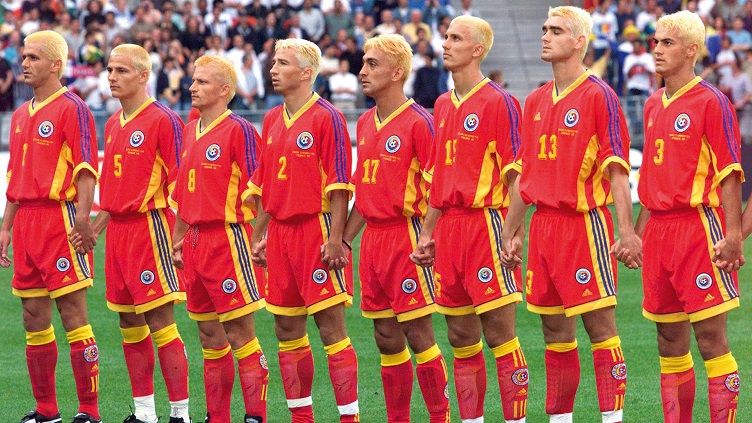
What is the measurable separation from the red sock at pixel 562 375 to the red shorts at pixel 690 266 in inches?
24.2

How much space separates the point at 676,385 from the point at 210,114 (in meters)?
3.16

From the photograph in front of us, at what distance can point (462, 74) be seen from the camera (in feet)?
27.1

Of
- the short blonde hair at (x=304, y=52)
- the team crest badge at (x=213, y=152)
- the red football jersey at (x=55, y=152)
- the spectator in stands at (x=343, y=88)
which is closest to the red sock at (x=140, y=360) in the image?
the red football jersey at (x=55, y=152)

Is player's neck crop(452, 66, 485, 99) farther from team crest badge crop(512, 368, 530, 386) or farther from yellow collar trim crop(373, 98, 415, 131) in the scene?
team crest badge crop(512, 368, 530, 386)

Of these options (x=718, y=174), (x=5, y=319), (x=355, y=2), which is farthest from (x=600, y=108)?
(x=355, y=2)

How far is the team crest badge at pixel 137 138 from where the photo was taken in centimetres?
905

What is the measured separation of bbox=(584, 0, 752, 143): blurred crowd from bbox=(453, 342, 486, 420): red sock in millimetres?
13294

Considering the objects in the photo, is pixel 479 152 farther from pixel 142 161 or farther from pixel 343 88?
pixel 343 88

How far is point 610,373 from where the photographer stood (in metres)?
7.85

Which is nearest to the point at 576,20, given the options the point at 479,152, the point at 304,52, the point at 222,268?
the point at 479,152

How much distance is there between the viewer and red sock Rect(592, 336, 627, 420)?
7.84 m

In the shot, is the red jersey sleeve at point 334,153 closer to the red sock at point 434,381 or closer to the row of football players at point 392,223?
the row of football players at point 392,223

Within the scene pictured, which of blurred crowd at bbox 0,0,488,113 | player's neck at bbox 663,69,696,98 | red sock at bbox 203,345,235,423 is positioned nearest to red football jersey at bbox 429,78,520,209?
player's neck at bbox 663,69,696,98

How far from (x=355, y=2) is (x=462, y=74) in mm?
18236
